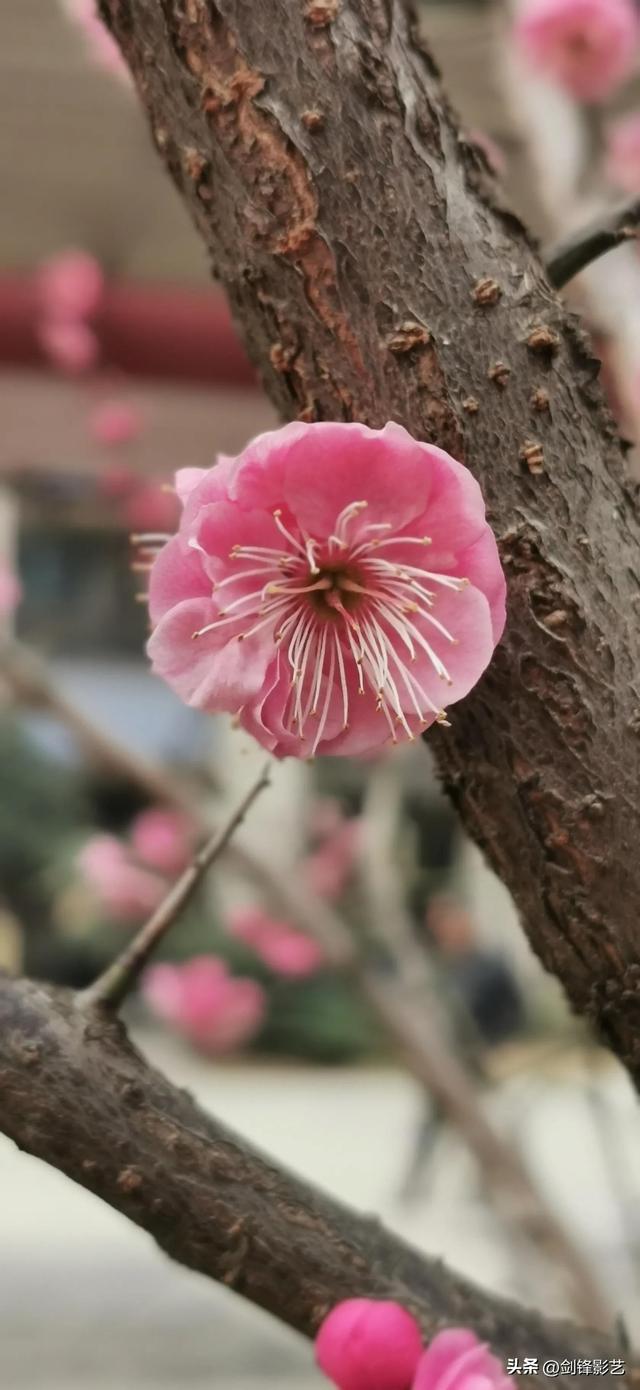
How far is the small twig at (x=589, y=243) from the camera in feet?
1.06

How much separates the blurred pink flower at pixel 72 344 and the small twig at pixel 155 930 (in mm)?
1213

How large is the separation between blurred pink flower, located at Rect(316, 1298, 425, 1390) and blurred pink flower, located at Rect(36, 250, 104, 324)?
1349 mm

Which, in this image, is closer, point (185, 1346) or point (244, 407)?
point (185, 1346)

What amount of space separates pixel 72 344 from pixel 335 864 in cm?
79

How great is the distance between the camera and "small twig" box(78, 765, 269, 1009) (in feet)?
1.05

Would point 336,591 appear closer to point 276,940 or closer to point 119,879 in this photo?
point 119,879

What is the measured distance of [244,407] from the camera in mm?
1637

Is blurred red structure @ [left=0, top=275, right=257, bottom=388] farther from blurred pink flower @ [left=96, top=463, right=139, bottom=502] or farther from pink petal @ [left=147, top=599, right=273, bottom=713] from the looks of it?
pink petal @ [left=147, top=599, right=273, bottom=713]

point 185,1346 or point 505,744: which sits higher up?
point 505,744

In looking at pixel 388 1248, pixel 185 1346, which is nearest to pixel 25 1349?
pixel 185 1346

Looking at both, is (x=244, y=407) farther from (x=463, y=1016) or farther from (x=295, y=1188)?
(x=295, y=1188)

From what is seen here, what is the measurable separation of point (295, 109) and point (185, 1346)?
1310 mm

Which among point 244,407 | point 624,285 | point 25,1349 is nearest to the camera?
point 624,285

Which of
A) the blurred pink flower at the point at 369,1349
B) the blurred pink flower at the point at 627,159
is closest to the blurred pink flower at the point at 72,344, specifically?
the blurred pink flower at the point at 627,159
